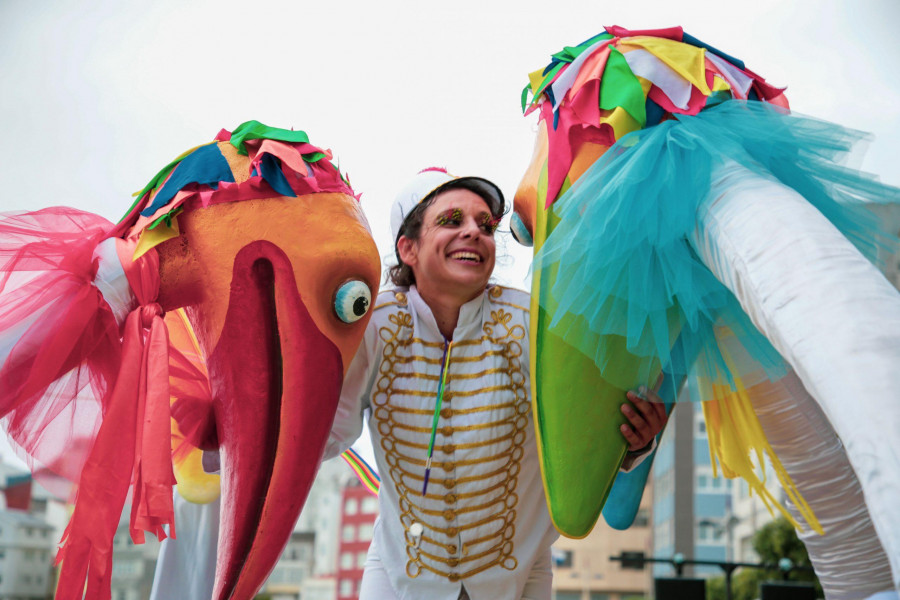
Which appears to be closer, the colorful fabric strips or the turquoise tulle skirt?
the turquoise tulle skirt

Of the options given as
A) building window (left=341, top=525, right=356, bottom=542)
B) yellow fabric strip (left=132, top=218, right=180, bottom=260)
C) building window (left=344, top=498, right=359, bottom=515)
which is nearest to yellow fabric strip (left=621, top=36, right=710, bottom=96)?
yellow fabric strip (left=132, top=218, right=180, bottom=260)

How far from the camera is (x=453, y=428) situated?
1953 millimetres

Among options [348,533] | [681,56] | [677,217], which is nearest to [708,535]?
[348,533]

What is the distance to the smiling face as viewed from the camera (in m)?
2.03

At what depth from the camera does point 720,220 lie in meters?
1.44

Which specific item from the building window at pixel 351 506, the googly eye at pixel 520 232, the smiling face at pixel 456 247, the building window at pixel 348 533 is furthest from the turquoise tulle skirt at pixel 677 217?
the building window at pixel 351 506

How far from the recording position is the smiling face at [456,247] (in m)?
2.03

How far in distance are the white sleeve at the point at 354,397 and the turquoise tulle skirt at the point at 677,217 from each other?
1.62ft

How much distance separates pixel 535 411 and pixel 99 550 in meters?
0.86

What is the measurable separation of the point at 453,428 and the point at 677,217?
720mm

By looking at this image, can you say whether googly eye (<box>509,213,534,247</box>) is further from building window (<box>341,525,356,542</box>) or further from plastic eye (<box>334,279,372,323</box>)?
building window (<box>341,525,356,542</box>)

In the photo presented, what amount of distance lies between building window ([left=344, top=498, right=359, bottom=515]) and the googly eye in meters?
14.0

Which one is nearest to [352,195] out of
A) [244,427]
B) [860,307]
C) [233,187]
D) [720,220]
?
[233,187]

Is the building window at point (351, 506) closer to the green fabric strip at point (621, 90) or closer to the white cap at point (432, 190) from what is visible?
the white cap at point (432, 190)
